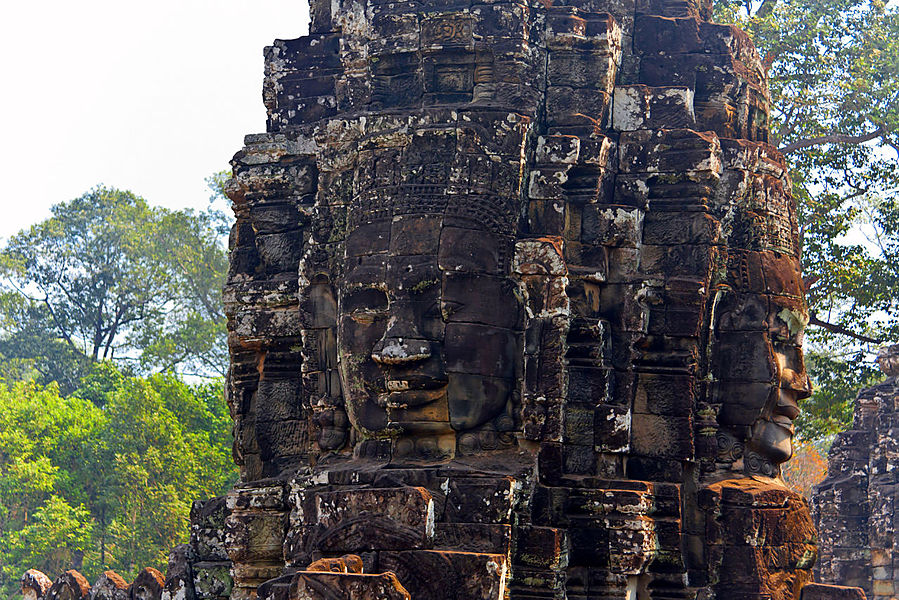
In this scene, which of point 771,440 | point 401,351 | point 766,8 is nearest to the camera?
point 401,351

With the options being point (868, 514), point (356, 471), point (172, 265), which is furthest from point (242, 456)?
point (172, 265)

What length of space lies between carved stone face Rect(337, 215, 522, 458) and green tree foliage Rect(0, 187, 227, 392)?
25.3 m

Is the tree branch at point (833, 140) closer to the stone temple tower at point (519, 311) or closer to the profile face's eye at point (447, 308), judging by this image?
the stone temple tower at point (519, 311)

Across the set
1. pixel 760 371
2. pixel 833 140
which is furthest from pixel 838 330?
pixel 760 371

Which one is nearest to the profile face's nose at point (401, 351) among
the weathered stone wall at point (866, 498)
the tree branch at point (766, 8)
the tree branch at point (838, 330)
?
the weathered stone wall at point (866, 498)

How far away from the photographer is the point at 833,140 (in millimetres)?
18203

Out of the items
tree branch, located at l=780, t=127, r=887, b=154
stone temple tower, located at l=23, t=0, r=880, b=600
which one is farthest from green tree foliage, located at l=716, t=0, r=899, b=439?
stone temple tower, located at l=23, t=0, r=880, b=600

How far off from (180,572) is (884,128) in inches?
486

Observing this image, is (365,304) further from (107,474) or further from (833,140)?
(107,474)

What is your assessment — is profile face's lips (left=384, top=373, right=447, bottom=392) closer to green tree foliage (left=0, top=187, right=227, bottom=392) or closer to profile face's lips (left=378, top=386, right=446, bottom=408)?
profile face's lips (left=378, top=386, right=446, bottom=408)

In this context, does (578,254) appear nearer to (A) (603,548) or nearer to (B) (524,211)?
(B) (524,211)

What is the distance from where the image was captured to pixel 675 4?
1035 centimetres

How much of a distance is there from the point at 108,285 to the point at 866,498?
24598 millimetres

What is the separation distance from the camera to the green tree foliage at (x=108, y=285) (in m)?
34.9
